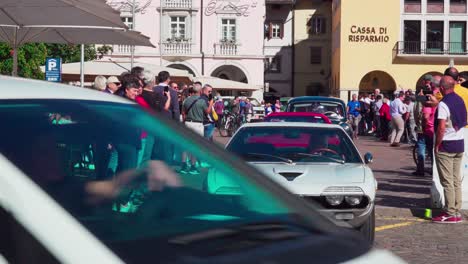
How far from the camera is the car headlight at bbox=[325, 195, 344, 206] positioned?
9.12 m

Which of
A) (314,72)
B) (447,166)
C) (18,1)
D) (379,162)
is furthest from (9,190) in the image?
(314,72)

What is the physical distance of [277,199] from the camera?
3.46 m

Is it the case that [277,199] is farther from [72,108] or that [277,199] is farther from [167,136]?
[72,108]

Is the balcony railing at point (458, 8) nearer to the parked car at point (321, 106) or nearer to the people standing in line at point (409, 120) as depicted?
the people standing in line at point (409, 120)

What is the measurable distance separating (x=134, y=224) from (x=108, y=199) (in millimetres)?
157

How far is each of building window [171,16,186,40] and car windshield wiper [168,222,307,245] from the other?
60.4 m

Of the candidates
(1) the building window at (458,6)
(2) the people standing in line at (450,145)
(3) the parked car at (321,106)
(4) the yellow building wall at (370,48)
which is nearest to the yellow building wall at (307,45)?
(4) the yellow building wall at (370,48)

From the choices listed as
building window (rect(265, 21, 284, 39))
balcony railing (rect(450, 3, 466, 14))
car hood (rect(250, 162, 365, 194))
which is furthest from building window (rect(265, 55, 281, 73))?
car hood (rect(250, 162, 365, 194))

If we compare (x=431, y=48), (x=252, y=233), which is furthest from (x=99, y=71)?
(x=431, y=48)

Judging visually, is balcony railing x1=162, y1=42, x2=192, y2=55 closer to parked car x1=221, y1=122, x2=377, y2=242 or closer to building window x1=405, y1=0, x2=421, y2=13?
building window x1=405, y1=0, x2=421, y2=13

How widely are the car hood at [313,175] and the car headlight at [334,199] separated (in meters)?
0.11

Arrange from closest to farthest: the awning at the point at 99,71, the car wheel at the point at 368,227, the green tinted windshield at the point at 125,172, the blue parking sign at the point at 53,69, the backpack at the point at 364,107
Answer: the green tinted windshield at the point at 125,172, the car wheel at the point at 368,227, the blue parking sign at the point at 53,69, the awning at the point at 99,71, the backpack at the point at 364,107

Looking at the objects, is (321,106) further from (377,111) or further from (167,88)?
(377,111)

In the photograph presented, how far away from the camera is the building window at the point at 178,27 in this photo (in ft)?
207
